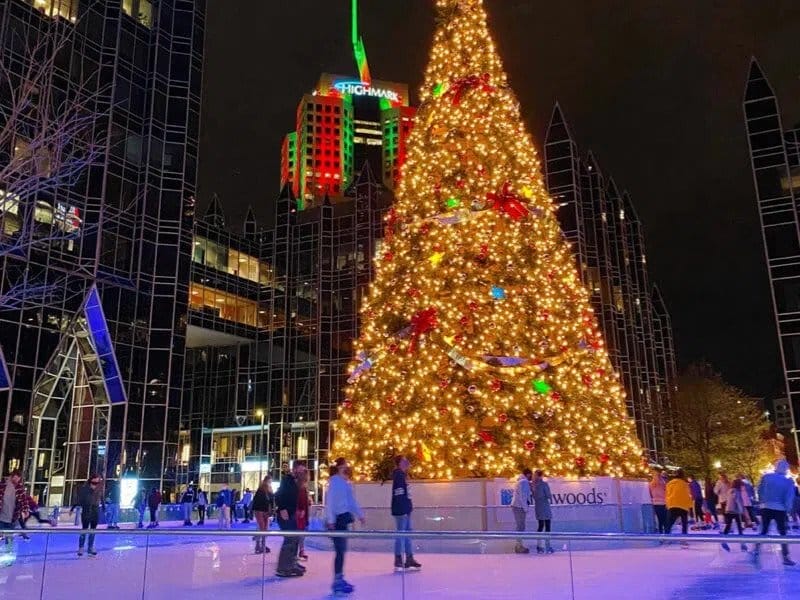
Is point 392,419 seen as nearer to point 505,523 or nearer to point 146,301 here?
point 505,523

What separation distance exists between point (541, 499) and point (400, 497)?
3.12m

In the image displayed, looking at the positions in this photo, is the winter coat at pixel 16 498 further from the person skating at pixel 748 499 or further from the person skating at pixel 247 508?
the person skating at pixel 247 508

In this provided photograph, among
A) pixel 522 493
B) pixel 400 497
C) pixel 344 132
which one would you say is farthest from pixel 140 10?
pixel 344 132

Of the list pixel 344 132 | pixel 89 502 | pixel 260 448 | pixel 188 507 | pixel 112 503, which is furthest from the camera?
pixel 344 132

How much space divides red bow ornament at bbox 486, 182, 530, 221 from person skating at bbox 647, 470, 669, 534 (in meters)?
6.18

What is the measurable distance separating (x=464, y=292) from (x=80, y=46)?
27949 mm

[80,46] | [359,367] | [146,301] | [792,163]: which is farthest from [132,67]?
[792,163]

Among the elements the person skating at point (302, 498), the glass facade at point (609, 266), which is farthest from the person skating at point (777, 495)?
the glass facade at point (609, 266)

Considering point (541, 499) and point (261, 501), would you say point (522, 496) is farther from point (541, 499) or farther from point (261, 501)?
point (261, 501)

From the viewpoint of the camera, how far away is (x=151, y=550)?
7.82 m

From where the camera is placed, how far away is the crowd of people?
10609mm

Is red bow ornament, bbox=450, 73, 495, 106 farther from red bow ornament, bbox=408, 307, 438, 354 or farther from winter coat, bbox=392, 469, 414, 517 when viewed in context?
winter coat, bbox=392, 469, 414, 517

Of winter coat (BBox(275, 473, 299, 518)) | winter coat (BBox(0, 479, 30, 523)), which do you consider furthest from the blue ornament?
winter coat (BBox(0, 479, 30, 523))

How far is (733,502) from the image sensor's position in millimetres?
15367
